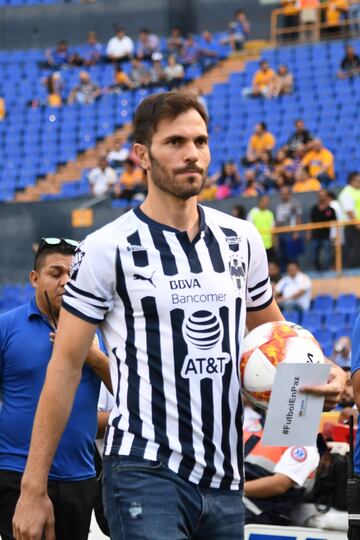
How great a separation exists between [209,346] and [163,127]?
0.69 m

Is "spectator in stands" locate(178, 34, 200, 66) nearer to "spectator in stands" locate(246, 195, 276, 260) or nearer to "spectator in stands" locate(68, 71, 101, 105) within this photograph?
"spectator in stands" locate(68, 71, 101, 105)

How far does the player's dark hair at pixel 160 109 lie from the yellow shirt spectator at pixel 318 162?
15.9 meters

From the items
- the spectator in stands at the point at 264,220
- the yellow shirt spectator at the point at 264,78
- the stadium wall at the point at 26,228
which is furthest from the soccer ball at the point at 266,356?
the yellow shirt spectator at the point at 264,78

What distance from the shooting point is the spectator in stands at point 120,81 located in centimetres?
2872

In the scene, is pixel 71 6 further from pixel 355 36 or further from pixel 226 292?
pixel 226 292

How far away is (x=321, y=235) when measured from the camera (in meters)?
17.5

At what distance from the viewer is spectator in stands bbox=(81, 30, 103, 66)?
99.9 ft

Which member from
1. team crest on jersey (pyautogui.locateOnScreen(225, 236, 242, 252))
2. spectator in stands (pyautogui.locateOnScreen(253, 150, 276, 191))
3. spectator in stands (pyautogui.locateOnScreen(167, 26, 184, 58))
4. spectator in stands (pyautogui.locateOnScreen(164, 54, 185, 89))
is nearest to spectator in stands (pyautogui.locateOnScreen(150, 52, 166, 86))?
spectator in stands (pyautogui.locateOnScreen(164, 54, 185, 89))

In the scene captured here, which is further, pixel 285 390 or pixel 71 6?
pixel 71 6

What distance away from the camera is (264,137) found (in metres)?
22.9

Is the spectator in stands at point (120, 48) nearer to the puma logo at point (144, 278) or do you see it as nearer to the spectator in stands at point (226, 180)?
the spectator in stands at point (226, 180)

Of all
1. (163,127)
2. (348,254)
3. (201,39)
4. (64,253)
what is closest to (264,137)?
(348,254)

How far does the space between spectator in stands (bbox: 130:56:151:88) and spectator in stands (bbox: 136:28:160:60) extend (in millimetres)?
632

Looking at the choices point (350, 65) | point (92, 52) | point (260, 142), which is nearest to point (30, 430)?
point (260, 142)
